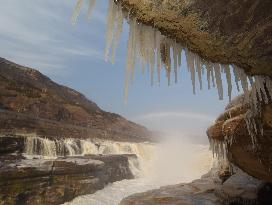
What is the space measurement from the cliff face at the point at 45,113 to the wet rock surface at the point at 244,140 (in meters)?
16.8

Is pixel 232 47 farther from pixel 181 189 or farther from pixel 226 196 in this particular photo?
pixel 181 189

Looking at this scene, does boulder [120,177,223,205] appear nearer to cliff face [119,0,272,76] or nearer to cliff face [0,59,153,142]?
cliff face [119,0,272,76]

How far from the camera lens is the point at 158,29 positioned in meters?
3.87

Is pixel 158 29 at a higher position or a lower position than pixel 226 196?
higher

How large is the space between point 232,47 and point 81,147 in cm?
1983

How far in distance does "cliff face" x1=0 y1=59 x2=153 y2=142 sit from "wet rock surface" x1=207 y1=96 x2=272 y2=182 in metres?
16.8

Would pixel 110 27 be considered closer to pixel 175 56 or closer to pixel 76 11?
pixel 76 11

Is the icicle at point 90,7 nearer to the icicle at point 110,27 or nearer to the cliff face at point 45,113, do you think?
the icicle at point 110,27

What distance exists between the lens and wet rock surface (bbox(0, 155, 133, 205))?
42.5ft

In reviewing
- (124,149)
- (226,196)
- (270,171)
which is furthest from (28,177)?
(124,149)

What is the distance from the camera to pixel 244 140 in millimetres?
6637

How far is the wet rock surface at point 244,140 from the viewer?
6148 millimetres

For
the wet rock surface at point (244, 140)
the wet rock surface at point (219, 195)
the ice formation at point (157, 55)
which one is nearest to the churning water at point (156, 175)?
the wet rock surface at point (219, 195)

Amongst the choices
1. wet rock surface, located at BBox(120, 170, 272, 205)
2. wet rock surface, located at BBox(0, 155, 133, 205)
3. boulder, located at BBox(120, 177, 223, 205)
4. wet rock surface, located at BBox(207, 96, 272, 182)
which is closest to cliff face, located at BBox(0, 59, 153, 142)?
wet rock surface, located at BBox(0, 155, 133, 205)
